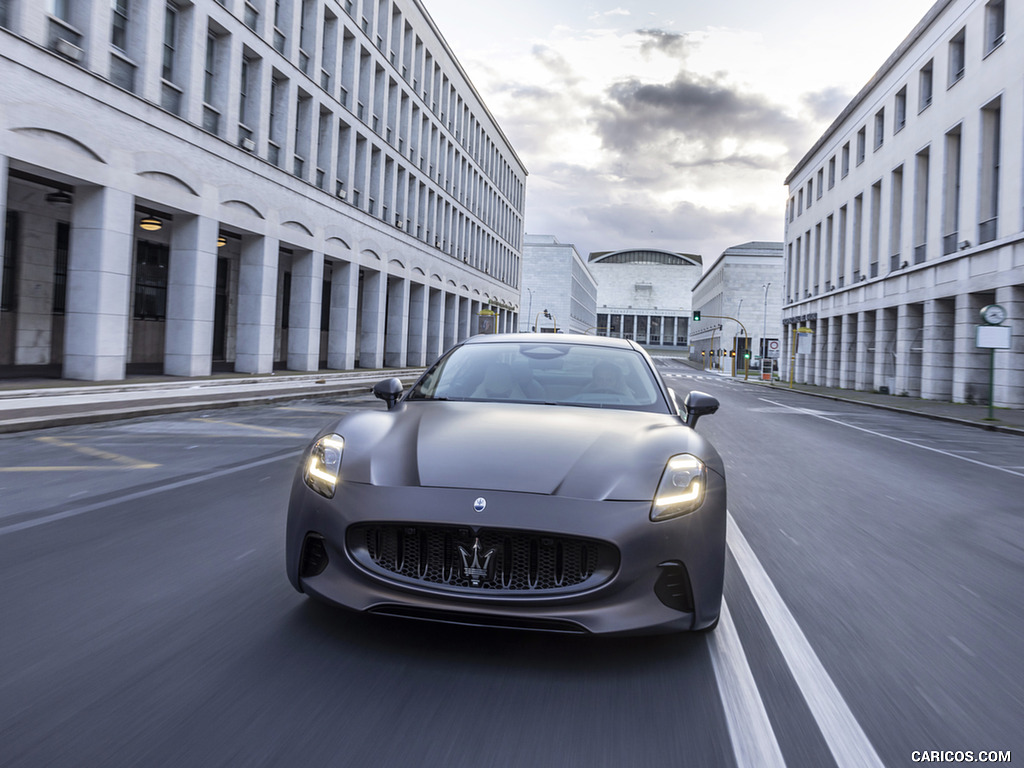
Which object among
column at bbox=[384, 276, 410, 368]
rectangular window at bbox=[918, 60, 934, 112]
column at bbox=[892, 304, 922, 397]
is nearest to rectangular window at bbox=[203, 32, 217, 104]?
column at bbox=[384, 276, 410, 368]

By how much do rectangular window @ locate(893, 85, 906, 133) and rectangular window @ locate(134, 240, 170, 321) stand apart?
29.8 m

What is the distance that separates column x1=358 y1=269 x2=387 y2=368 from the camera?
3600cm

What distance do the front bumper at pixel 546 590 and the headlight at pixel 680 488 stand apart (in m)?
0.04

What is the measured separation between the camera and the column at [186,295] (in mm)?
21000

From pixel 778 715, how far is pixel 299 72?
2844 centimetres

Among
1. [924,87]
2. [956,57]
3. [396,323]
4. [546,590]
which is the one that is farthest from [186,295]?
[924,87]

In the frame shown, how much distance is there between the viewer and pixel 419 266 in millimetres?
42500

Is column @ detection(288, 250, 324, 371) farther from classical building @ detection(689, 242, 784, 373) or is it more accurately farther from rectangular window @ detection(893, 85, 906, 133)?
classical building @ detection(689, 242, 784, 373)

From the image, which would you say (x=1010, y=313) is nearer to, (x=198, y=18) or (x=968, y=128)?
(x=968, y=128)

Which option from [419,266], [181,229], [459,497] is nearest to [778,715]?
[459,497]

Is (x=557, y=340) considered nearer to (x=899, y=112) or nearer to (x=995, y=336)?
(x=995, y=336)

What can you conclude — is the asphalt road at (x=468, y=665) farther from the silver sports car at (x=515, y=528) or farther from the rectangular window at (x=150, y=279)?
the rectangular window at (x=150, y=279)

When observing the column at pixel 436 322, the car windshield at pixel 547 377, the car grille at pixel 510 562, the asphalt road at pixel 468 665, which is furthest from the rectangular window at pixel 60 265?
the column at pixel 436 322

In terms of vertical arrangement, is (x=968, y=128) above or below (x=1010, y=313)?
above
